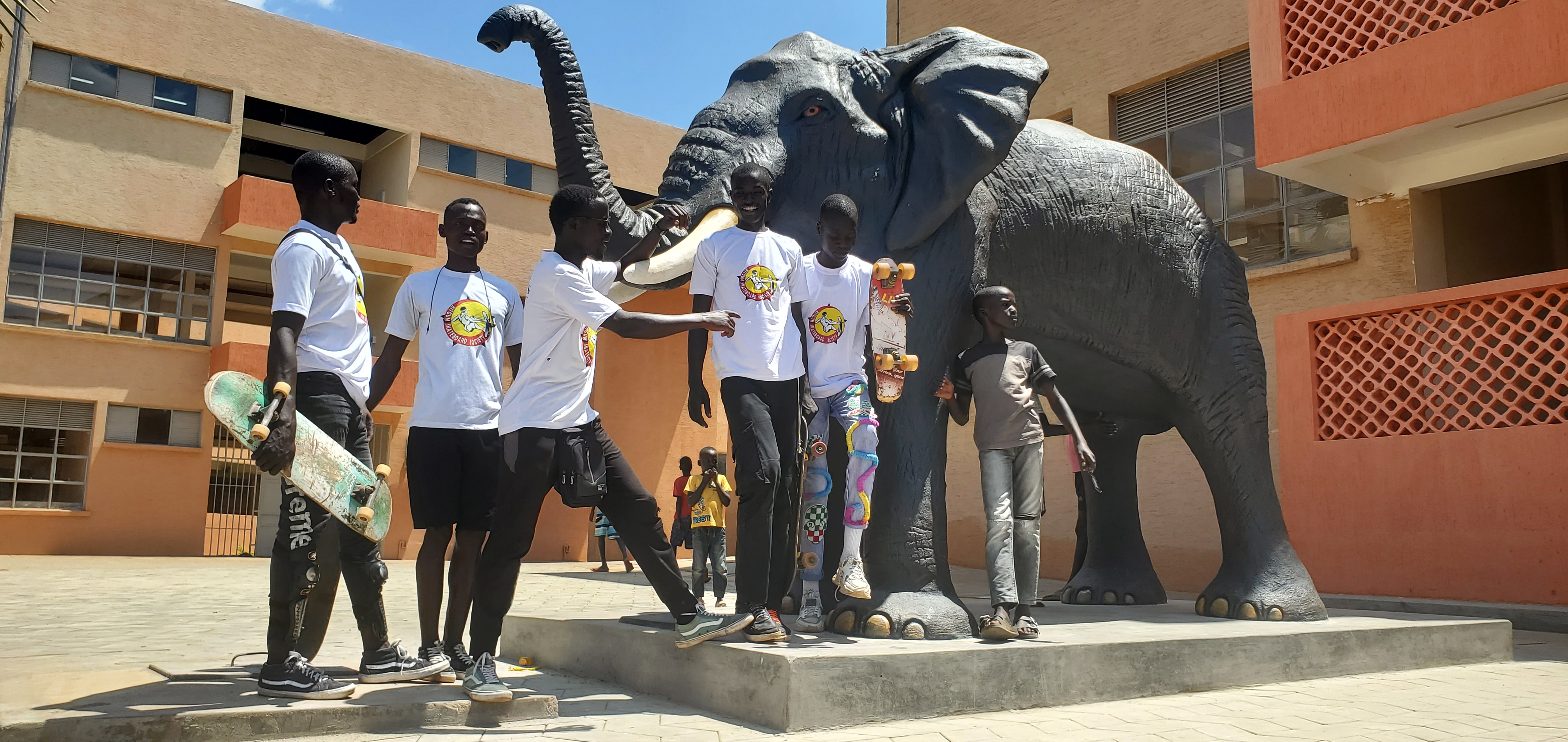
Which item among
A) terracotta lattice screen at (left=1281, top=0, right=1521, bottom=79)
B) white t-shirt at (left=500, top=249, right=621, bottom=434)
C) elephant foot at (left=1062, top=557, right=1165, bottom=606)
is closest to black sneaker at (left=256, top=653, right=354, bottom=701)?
white t-shirt at (left=500, top=249, right=621, bottom=434)

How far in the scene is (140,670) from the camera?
426 centimetres

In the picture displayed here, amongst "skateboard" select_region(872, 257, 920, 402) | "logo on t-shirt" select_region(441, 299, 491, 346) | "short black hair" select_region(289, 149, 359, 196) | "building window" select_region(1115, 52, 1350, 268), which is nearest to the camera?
"short black hair" select_region(289, 149, 359, 196)

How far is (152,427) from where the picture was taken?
1814 cm

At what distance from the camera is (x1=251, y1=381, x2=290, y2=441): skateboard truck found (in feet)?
10.6

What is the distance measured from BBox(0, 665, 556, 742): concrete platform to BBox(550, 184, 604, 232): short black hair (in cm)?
160

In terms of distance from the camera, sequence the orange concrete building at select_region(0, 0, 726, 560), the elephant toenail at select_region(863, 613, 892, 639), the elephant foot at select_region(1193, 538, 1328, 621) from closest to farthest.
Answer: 1. the elephant toenail at select_region(863, 613, 892, 639)
2. the elephant foot at select_region(1193, 538, 1328, 621)
3. the orange concrete building at select_region(0, 0, 726, 560)

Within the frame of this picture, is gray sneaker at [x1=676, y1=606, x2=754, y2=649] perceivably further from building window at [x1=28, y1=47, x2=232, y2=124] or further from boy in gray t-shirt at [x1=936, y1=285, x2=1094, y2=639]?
building window at [x1=28, y1=47, x2=232, y2=124]

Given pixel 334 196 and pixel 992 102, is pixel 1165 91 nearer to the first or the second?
pixel 992 102

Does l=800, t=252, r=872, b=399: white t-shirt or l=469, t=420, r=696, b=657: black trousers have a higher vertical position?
l=800, t=252, r=872, b=399: white t-shirt

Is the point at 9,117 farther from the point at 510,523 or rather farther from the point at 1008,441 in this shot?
the point at 1008,441

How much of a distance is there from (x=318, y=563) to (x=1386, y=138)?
887cm

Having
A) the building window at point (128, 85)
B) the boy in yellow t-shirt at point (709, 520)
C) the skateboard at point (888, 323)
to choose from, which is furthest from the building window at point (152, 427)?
the skateboard at point (888, 323)

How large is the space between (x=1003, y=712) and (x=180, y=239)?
18.1m

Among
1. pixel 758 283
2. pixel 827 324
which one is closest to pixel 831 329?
pixel 827 324
